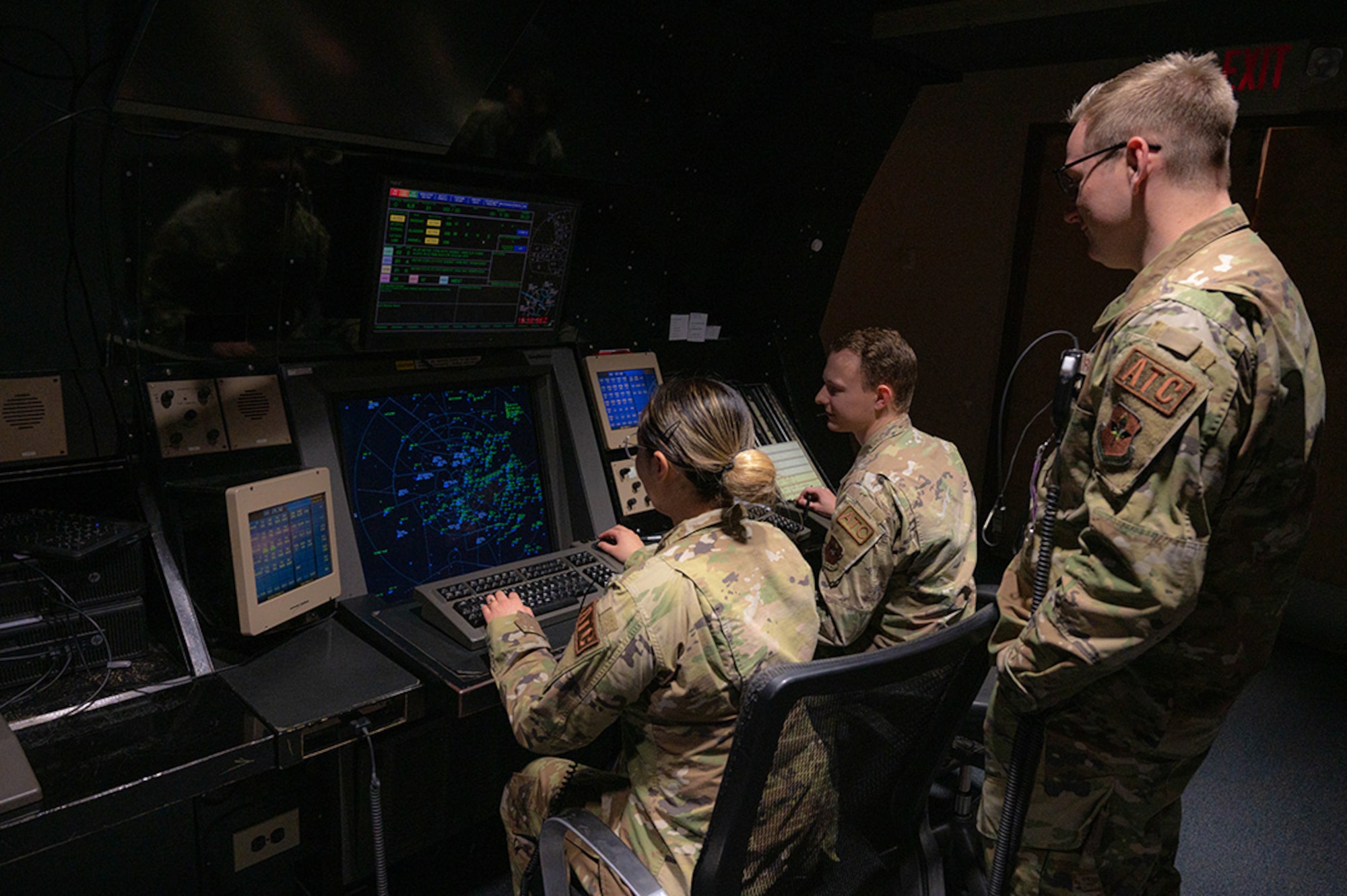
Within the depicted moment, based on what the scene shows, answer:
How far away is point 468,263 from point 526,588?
2.62 ft

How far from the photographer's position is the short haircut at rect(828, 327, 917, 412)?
198cm

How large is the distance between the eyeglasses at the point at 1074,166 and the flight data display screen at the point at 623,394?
3.98 ft

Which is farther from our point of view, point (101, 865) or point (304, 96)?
point (304, 96)

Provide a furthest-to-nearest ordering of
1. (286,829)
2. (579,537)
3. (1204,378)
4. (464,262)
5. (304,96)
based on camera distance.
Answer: (579,537) → (464,262) → (286,829) → (304,96) → (1204,378)

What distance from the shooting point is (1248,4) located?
2.80 meters

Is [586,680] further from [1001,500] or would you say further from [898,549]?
[1001,500]

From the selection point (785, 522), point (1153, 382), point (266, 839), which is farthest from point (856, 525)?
point (266, 839)

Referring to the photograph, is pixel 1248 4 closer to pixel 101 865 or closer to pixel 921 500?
pixel 921 500

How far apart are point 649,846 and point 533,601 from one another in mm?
627

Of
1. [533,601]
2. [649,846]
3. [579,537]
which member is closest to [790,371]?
[579,537]

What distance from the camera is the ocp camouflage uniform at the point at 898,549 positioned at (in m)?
1.72

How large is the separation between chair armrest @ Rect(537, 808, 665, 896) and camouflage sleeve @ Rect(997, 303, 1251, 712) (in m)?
0.63

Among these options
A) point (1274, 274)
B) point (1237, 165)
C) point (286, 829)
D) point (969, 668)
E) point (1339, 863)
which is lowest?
point (1339, 863)

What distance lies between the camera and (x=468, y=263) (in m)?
2.04
